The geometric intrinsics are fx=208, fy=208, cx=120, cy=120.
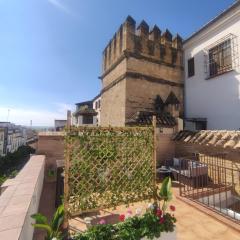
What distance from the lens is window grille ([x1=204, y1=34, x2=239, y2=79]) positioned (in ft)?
35.9

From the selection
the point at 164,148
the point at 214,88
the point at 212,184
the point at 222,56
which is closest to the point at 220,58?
the point at 222,56

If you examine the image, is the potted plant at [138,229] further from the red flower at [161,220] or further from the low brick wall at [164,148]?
the low brick wall at [164,148]

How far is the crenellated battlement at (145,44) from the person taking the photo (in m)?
13.3

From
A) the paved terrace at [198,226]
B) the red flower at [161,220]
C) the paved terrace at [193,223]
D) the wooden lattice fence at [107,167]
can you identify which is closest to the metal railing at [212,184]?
the paved terrace at [193,223]

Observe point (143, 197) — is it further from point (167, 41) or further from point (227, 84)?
point (167, 41)

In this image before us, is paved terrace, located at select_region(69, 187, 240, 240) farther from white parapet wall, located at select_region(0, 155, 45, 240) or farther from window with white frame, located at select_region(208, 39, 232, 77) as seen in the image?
window with white frame, located at select_region(208, 39, 232, 77)

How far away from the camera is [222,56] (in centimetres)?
1188

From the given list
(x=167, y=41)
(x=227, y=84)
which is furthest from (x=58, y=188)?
(x=167, y=41)

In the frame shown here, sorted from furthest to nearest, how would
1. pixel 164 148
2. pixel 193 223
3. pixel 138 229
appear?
pixel 164 148 → pixel 193 223 → pixel 138 229

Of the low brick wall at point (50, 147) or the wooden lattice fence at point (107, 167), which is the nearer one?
the wooden lattice fence at point (107, 167)

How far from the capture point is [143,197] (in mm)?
5508

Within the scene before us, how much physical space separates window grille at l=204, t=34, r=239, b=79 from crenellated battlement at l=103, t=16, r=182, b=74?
252 centimetres

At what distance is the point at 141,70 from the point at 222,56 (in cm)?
474

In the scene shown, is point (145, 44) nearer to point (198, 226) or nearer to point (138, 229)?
point (198, 226)
